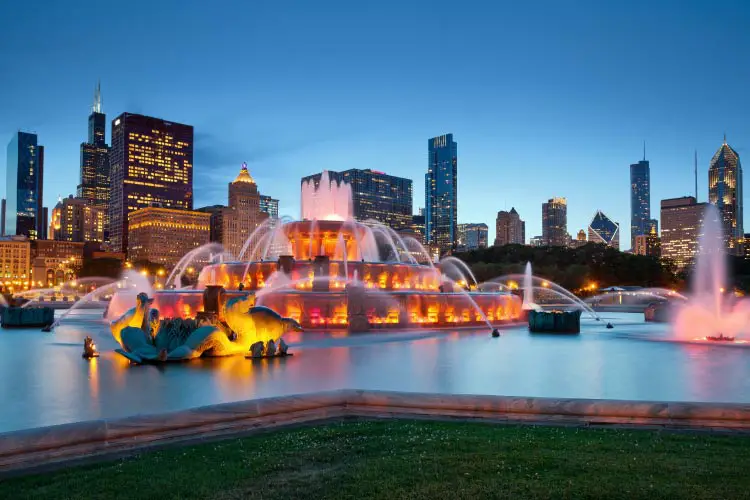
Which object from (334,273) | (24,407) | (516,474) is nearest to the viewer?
(516,474)

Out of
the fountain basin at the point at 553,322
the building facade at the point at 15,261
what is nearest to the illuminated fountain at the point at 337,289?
the fountain basin at the point at 553,322

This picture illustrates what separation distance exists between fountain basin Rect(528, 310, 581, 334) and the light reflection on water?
6.14 meters

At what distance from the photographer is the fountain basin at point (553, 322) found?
102 ft

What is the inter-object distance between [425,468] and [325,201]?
4375cm

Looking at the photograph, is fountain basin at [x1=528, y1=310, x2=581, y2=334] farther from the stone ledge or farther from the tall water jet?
the stone ledge

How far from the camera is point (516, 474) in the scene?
279 inches

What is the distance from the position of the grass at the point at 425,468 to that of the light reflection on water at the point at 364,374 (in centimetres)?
349

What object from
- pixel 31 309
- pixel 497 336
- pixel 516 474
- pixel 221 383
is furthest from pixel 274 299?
pixel 516 474

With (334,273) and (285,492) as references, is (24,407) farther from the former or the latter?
(334,273)

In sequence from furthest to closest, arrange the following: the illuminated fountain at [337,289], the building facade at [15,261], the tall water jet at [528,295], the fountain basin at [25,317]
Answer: the building facade at [15,261], the tall water jet at [528,295], the fountain basin at [25,317], the illuminated fountain at [337,289]

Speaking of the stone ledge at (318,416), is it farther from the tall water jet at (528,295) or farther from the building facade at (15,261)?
the building facade at (15,261)

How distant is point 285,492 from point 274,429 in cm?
313

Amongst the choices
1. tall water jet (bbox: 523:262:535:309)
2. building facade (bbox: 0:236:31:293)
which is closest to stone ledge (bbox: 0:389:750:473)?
A: tall water jet (bbox: 523:262:535:309)

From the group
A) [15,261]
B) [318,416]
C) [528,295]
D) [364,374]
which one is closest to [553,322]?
[364,374]
